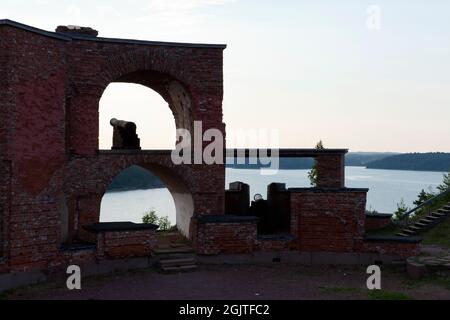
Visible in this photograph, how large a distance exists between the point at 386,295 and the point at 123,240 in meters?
8.10

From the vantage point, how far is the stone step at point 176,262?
15835 mm

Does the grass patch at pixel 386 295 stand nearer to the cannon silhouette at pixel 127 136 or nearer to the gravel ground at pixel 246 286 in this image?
the gravel ground at pixel 246 286

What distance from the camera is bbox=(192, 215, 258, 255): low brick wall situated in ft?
54.6

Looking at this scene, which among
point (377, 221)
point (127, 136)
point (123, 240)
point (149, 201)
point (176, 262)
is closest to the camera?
point (123, 240)

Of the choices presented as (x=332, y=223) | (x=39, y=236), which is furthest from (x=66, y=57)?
(x=332, y=223)

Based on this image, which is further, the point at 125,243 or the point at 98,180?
the point at 98,180

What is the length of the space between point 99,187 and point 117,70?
4.13m

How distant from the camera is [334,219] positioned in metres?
17.0

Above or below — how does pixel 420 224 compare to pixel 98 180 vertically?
below

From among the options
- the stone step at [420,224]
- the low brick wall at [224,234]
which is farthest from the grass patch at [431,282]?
the stone step at [420,224]

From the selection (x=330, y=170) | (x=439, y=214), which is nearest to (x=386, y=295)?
(x=330, y=170)

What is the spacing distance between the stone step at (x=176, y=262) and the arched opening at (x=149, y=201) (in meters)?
2.50

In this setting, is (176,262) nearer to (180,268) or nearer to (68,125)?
(180,268)
